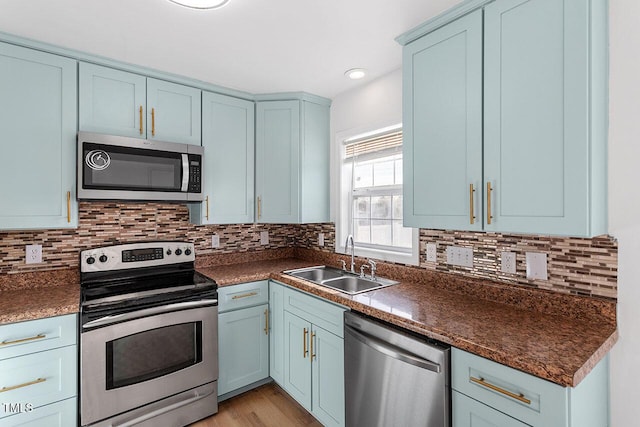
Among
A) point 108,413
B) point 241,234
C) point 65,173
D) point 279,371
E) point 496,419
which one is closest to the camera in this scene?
point 496,419

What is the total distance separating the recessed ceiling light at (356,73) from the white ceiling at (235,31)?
1.9 inches

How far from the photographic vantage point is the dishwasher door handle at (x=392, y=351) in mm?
1352

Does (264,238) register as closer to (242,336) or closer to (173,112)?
(242,336)

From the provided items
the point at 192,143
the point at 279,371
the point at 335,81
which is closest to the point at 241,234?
the point at 192,143

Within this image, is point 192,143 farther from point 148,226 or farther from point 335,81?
point 335,81

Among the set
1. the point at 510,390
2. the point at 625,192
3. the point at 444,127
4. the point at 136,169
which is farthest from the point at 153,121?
the point at 625,192

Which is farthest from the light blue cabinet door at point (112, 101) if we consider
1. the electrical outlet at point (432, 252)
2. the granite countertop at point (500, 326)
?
the electrical outlet at point (432, 252)

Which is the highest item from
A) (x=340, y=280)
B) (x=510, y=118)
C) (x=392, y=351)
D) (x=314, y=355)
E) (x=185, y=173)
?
(x=510, y=118)

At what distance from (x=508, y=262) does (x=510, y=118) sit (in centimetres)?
75

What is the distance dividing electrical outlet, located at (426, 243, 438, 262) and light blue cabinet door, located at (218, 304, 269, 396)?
126cm

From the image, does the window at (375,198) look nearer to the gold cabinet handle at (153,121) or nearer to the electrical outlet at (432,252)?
the electrical outlet at (432,252)

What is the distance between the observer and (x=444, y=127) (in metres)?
1.64

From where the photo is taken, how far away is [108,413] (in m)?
1.84

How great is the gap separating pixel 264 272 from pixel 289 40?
5.24 ft
